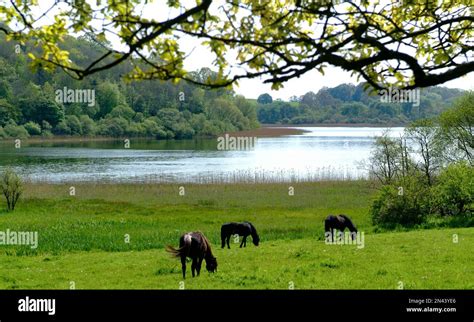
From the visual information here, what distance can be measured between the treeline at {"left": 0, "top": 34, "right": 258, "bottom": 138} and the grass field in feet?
275

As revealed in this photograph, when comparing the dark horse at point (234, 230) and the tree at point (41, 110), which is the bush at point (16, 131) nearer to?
the tree at point (41, 110)

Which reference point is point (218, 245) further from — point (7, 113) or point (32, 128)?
point (7, 113)

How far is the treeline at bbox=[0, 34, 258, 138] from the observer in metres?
135

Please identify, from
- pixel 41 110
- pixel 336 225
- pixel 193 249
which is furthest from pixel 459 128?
pixel 41 110

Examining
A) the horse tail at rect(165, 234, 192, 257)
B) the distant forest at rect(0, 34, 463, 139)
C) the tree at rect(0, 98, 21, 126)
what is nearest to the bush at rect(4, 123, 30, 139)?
the distant forest at rect(0, 34, 463, 139)

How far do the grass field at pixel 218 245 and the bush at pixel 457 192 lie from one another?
4.95 m

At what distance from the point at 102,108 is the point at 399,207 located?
133047 millimetres

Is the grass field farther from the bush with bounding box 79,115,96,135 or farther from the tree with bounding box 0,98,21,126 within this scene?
the bush with bounding box 79,115,96,135

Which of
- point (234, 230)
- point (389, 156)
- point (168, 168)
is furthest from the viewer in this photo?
point (168, 168)

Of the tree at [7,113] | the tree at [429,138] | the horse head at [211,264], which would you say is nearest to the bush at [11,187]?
the horse head at [211,264]

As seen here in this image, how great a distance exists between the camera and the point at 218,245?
24.1m

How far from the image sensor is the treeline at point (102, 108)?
13488 centimetres
